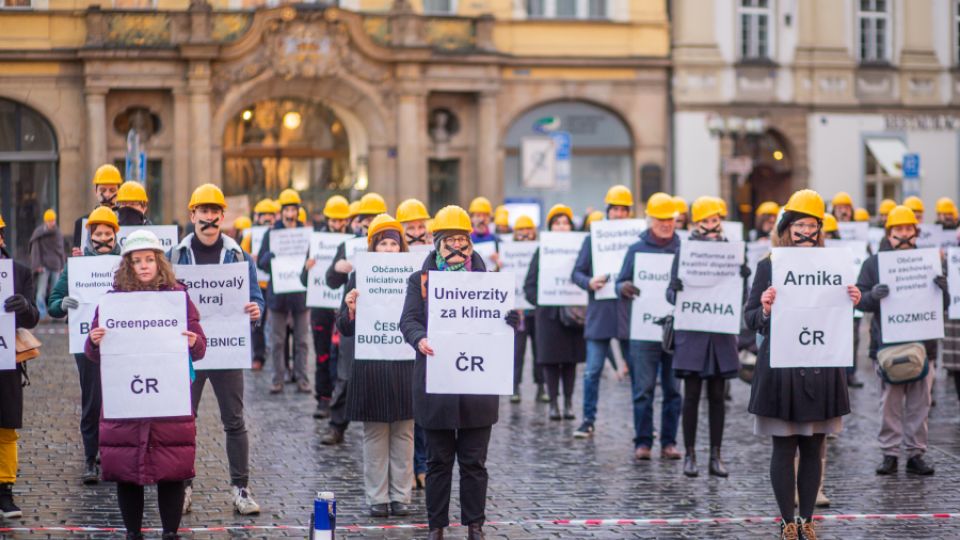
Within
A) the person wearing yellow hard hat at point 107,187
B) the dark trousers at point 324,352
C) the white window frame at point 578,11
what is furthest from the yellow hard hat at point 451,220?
the white window frame at point 578,11

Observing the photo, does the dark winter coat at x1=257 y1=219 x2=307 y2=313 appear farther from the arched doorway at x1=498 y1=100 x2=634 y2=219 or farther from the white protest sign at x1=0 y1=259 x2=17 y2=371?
the arched doorway at x1=498 y1=100 x2=634 y2=219

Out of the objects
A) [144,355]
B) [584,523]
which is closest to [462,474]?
[584,523]

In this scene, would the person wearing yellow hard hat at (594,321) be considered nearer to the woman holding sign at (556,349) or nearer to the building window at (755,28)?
the woman holding sign at (556,349)

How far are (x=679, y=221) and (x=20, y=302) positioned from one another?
9.20 metres

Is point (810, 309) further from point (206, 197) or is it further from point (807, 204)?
point (206, 197)

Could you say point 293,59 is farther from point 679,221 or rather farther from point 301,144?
point 679,221

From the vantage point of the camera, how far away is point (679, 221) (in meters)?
18.3

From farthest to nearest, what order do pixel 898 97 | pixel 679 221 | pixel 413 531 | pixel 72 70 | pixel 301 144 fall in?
pixel 898 97
pixel 301 144
pixel 72 70
pixel 679 221
pixel 413 531

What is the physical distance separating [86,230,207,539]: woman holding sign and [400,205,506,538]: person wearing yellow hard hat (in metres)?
1.39

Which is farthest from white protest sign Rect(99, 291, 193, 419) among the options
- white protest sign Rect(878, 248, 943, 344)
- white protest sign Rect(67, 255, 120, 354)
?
white protest sign Rect(878, 248, 943, 344)

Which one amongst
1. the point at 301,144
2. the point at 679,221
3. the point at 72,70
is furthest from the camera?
the point at 301,144

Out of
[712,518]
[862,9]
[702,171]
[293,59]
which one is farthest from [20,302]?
[862,9]

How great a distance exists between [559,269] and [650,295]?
2.70 m

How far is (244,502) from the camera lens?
1109 cm
